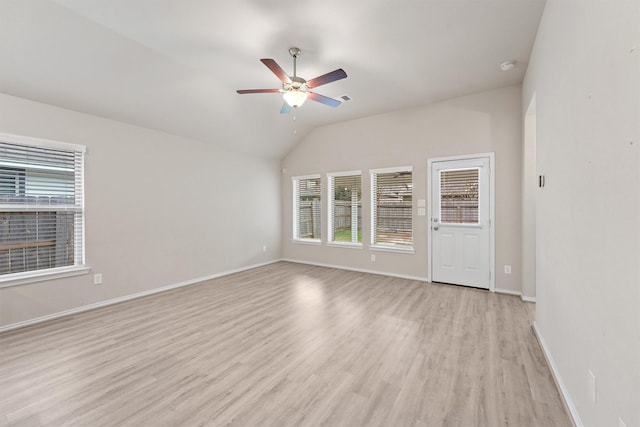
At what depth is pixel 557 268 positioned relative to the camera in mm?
1994

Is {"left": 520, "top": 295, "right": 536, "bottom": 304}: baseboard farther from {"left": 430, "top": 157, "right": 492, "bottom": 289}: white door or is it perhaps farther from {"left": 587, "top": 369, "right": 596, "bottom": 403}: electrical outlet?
{"left": 587, "top": 369, "right": 596, "bottom": 403}: electrical outlet

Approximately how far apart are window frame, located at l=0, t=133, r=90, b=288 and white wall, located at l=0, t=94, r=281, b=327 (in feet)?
0.21

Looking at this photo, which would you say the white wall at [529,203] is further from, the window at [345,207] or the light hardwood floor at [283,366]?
the window at [345,207]

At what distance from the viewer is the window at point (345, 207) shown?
224 inches

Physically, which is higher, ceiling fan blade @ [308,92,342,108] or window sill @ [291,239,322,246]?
ceiling fan blade @ [308,92,342,108]

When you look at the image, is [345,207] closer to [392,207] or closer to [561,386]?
[392,207]

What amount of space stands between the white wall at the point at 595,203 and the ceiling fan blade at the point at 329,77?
1.64 metres

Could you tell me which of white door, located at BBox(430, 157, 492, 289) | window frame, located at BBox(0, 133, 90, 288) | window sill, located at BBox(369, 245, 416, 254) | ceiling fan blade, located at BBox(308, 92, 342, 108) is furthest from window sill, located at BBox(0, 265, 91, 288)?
white door, located at BBox(430, 157, 492, 289)

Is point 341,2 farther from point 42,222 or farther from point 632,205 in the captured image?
point 42,222

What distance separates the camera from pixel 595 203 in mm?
1348

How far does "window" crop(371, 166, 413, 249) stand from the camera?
502 centimetres

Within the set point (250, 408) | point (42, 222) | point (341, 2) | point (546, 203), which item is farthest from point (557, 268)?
point (42, 222)

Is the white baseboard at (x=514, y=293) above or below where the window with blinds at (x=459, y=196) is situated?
below

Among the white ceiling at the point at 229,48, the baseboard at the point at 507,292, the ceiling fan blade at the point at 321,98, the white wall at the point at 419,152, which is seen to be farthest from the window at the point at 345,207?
the baseboard at the point at 507,292
